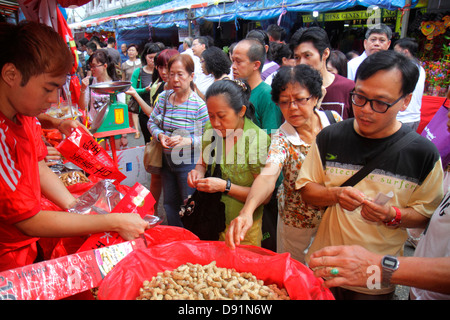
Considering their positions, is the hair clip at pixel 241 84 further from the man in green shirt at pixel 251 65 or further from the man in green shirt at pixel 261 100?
the man in green shirt at pixel 251 65

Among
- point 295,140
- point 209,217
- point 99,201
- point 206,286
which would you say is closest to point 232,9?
point 295,140

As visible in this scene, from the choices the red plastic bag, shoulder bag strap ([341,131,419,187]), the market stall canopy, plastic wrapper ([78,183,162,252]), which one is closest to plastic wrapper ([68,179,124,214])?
plastic wrapper ([78,183,162,252])

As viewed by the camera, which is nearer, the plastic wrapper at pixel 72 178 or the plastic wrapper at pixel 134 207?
the plastic wrapper at pixel 134 207

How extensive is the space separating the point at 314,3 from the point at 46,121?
6193 mm

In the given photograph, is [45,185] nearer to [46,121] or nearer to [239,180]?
[46,121]

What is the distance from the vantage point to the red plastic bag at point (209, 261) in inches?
46.4

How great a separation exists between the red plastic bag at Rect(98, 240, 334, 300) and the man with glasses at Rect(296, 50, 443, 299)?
0.33 metres

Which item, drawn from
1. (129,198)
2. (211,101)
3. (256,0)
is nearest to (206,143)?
(211,101)

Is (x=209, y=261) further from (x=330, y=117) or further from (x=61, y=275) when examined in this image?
(x=330, y=117)

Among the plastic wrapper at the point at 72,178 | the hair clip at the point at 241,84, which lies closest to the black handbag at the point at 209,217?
the hair clip at the point at 241,84

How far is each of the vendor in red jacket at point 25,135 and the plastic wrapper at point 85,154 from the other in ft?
1.72

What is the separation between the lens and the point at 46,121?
2.21 meters

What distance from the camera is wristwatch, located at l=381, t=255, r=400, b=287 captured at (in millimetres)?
1076
